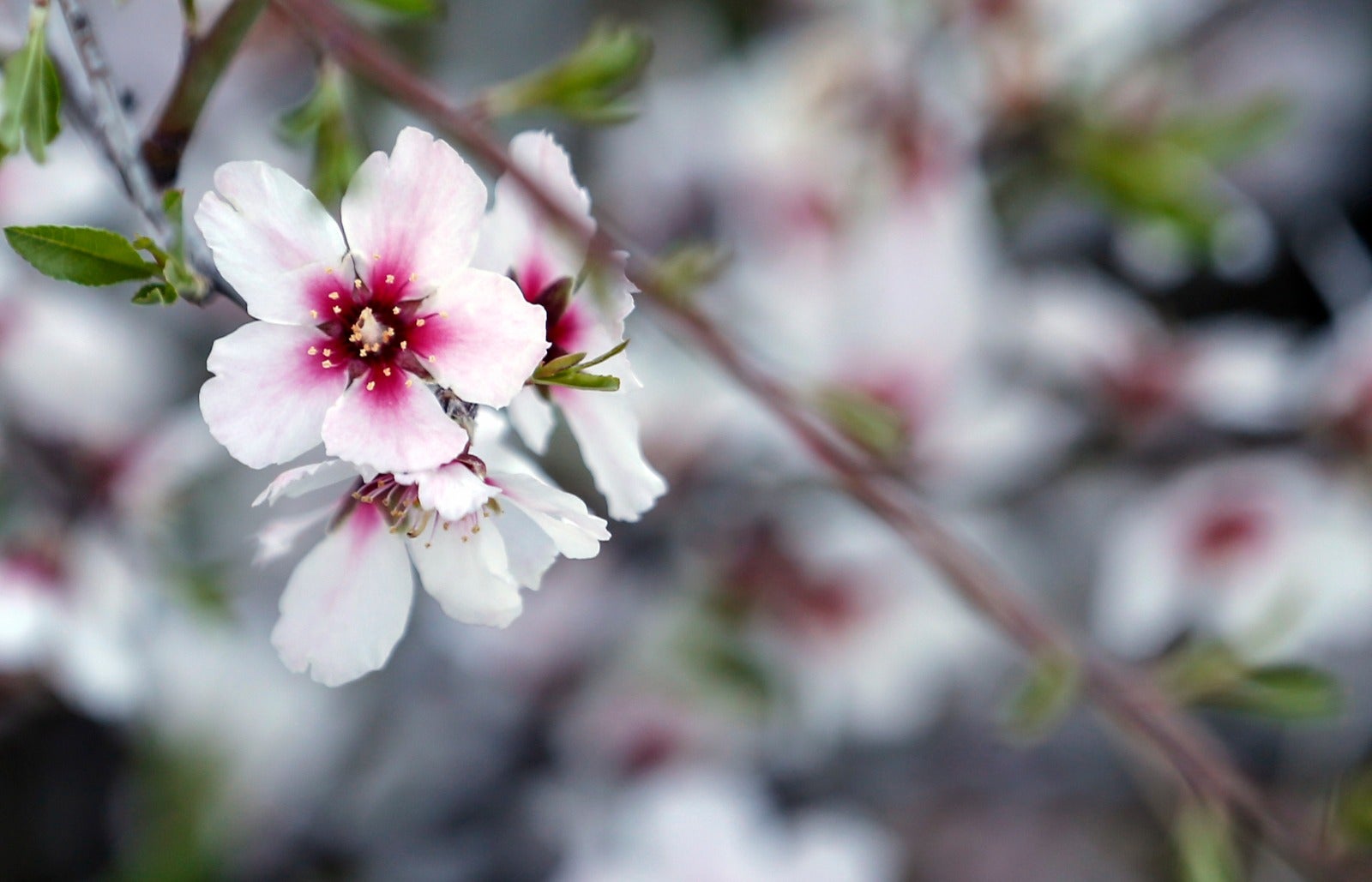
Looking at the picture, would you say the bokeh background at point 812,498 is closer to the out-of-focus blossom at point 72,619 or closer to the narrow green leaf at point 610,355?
the out-of-focus blossom at point 72,619

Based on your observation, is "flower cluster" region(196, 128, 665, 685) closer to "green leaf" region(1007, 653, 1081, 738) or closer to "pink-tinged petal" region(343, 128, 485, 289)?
"pink-tinged petal" region(343, 128, 485, 289)

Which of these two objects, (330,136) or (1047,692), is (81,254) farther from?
(1047,692)

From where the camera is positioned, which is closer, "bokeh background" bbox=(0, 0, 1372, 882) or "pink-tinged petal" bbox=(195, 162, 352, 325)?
"pink-tinged petal" bbox=(195, 162, 352, 325)

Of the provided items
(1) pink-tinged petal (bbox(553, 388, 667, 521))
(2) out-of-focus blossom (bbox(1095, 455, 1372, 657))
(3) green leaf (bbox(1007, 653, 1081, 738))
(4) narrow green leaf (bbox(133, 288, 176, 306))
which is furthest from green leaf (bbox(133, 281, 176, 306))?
(2) out-of-focus blossom (bbox(1095, 455, 1372, 657))

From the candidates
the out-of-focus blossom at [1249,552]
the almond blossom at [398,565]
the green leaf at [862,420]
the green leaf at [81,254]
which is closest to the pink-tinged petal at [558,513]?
the almond blossom at [398,565]

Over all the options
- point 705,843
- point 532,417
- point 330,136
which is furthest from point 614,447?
point 705,843

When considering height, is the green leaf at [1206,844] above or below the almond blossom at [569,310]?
below
